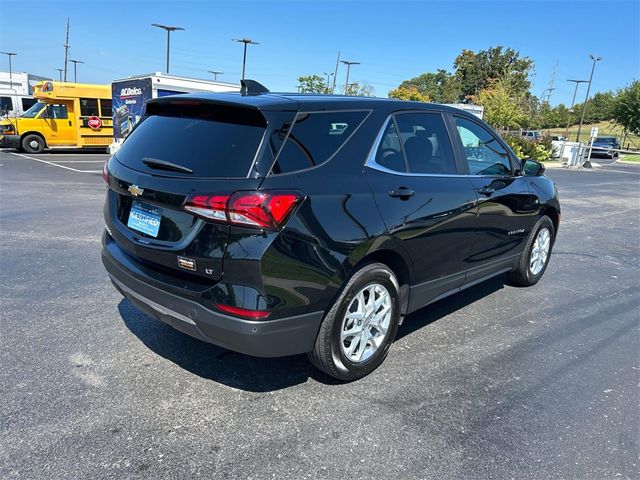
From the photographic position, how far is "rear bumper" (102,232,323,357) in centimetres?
264

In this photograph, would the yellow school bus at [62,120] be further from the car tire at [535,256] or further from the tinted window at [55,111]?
the car tire at [535,256]

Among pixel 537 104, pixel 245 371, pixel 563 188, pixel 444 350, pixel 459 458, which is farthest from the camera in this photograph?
pixel 537 104

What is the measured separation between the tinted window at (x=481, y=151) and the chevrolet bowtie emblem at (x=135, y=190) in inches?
102

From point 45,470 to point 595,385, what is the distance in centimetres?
342

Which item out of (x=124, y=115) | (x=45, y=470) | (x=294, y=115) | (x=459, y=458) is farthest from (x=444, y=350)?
(x=124, y=115)

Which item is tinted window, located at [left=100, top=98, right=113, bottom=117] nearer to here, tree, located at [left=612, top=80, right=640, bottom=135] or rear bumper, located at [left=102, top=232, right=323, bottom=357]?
rear bumper, located at [left=102, top=232, right=323, bottom=357]

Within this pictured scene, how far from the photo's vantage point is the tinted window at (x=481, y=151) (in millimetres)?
4191

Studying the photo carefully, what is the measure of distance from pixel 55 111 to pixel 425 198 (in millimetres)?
20699

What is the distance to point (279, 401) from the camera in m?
3.02

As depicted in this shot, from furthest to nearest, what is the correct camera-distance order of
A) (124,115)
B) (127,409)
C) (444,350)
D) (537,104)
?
(537,104) → (124,115) → (444,350) → (127,409)

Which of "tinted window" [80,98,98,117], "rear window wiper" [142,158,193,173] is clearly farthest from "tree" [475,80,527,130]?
"rear window wiper" [142,158,193,173]

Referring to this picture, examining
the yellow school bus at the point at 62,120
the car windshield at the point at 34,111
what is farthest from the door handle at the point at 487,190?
the car windshield at the point at 34,111

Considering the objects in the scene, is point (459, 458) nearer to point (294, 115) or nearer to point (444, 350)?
point (444, 350)

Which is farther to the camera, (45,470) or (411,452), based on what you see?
(411,452)
